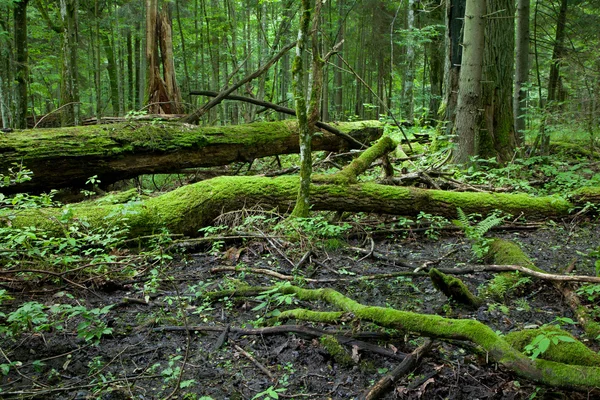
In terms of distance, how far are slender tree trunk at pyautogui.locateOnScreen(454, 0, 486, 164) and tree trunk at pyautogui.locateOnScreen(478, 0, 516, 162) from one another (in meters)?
0.41

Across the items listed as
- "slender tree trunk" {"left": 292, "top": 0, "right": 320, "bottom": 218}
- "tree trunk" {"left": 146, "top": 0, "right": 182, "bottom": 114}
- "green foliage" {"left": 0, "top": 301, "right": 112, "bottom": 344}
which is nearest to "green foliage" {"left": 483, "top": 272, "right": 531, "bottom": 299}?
"slender tree trunk" {"left": 292, "top": 0, "right": 320, "bottom": 218}

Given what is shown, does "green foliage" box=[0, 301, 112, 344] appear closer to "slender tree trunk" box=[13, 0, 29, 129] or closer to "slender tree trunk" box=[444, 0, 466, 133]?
"slender tree trunk" box=[444, 0, 466, 133]

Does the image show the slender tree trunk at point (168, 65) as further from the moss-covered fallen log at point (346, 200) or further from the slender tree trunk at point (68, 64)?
the moss-covered fallen log at point (346, 200)

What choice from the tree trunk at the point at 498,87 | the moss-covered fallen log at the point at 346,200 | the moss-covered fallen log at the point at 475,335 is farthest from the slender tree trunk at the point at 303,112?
the tree trunk at the point at 498,87

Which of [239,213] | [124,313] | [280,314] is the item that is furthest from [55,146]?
[280,314]

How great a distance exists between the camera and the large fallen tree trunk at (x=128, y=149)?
598 cm

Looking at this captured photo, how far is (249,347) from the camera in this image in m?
3.04

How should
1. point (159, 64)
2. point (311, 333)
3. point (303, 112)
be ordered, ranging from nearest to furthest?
point (311, 333) < point (303, 112) < point (159, 64)

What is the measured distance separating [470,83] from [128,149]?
19.9 ft

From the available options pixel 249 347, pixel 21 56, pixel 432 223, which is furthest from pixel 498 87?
pixel 21 56

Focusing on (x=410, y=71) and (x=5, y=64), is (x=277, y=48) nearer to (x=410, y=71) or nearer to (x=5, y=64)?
(x=410, y=71)

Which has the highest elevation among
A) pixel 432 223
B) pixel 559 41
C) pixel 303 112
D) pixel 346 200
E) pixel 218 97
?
pixel 559 41

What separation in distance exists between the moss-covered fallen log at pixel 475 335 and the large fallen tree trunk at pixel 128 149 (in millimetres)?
4538

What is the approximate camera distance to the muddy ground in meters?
2.49
